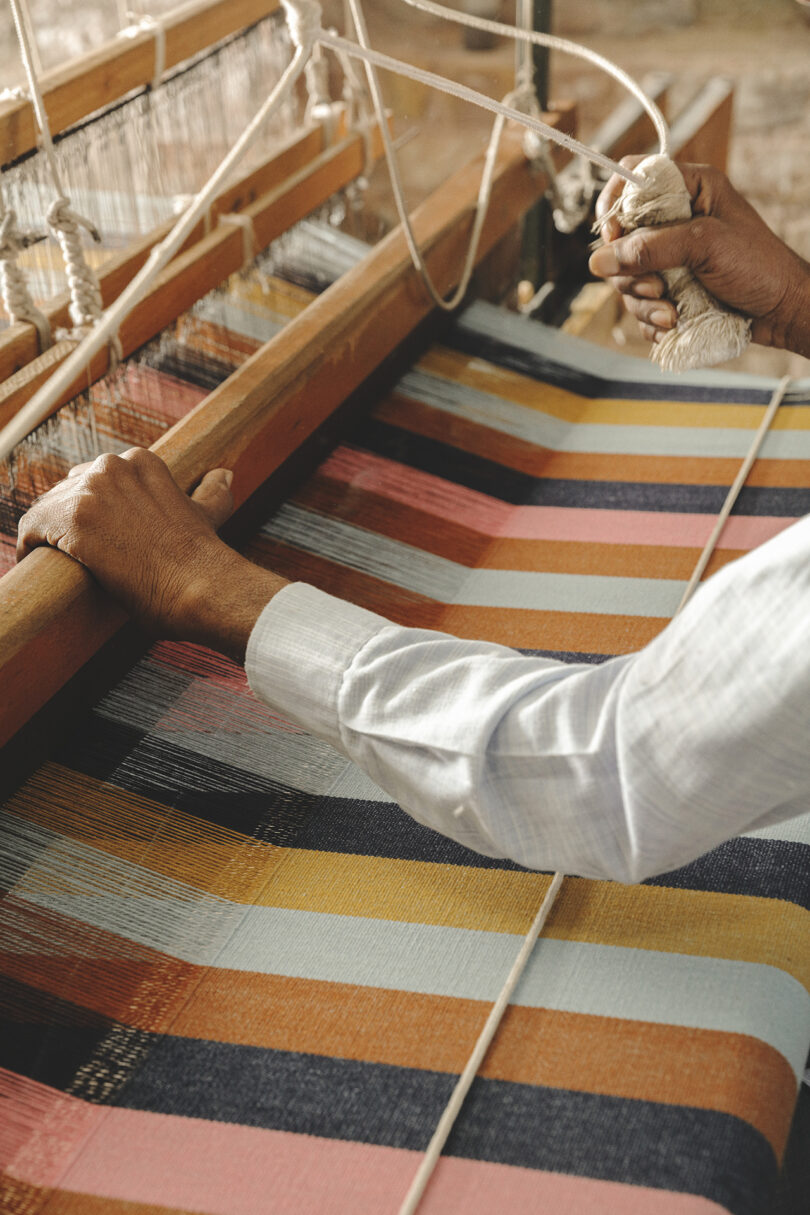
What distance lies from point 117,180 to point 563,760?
130 centimetres

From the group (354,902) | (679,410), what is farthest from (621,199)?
(354,902)

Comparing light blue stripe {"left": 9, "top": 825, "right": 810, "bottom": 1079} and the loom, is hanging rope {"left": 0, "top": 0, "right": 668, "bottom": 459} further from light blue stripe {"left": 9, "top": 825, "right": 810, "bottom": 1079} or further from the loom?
light blue stripe {"left": 9, "top": 825, "right": 810, "bottom": 1079}

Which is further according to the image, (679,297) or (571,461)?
(571,461)

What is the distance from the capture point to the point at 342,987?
2.75 ft

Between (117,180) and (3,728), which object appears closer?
(3,728)

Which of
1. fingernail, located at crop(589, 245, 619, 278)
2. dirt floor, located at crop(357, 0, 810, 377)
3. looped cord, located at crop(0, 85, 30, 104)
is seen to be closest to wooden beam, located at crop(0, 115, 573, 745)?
fingernail, located at crop(589, 245, 619, 278)

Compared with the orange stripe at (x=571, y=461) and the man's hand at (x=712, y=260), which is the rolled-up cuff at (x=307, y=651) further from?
the orange stripe at (x=571, y=461)

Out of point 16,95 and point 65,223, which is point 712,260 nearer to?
point 65,223

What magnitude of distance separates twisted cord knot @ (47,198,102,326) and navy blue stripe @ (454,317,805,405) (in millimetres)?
594

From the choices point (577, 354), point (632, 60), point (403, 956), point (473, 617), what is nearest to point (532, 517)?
point (473, 617)

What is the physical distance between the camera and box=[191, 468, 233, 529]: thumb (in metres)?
1.04

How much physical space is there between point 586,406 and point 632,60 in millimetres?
5160

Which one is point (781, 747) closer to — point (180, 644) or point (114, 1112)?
point (114, 1112)

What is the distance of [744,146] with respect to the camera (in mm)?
5645
